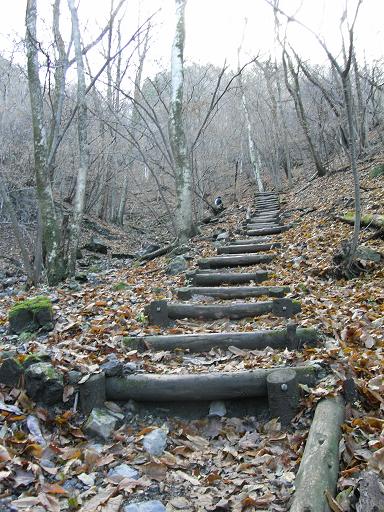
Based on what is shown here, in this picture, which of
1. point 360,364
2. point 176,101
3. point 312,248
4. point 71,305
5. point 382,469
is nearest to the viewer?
point 382,469

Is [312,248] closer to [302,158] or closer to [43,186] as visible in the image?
[43,186]

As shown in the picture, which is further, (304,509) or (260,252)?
(260,252)

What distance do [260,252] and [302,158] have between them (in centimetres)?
2154

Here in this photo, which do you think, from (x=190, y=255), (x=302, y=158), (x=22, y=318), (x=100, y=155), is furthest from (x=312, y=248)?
(x=302, y=158)

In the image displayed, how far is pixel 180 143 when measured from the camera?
10.7 metres

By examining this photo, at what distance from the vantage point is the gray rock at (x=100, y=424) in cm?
319

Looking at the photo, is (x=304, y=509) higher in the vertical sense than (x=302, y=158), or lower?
lower

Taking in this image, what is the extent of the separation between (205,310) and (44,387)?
247 centimetres

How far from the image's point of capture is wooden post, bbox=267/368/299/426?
3.24m

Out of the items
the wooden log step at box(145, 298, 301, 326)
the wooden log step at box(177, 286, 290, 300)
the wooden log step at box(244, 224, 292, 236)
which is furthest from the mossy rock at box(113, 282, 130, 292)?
the wooden log step at box(244, 224, 292, 236)

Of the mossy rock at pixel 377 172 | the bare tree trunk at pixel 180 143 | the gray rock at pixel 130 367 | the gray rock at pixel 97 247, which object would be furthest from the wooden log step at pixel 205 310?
the gray rock at pixel 97 247

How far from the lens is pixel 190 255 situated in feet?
30.6

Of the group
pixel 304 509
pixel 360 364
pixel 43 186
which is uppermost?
pixel 43 186

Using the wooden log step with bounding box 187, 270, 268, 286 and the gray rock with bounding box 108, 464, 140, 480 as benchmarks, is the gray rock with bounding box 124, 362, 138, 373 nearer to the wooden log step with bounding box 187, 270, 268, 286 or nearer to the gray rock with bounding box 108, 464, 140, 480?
the gray rock with bounding box 108, 464, 140, 480
